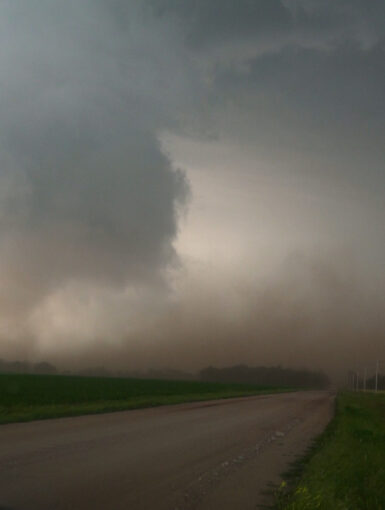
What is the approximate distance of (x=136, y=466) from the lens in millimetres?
10750

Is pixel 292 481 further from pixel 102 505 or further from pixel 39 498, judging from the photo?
pixel 39 498

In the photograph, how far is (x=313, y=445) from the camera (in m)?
16.5

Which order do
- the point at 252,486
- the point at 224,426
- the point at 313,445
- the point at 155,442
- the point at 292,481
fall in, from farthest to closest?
the point at 224,426 → the point at 313,445 → the point at 155,442 → the point at 292,481 → the point at 252,486

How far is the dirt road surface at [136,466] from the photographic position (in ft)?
25.8

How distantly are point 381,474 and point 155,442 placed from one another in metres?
6.13

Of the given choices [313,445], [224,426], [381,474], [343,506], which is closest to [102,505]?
[343,506]

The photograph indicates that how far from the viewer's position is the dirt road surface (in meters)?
7.87

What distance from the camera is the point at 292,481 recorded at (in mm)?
10336

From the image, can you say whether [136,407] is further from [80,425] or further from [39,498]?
[39,498]

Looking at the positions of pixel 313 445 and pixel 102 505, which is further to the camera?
pixel 313 445

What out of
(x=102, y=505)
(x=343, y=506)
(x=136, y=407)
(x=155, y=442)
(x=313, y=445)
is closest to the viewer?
(x=102, y=505)

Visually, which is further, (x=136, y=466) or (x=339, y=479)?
(x=136, y=466)

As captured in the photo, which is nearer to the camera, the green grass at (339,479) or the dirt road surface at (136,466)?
the dirt road surface at (136,466)

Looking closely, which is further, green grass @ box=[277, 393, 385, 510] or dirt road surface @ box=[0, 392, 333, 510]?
green grass @ box=[277, 393, 385, 510]
